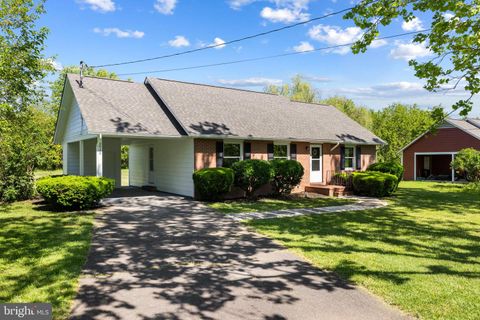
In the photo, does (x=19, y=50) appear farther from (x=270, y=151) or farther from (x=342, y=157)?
(x=342, y=157)

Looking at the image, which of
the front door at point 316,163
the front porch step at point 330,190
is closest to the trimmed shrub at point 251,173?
the front porch step at point 330,190

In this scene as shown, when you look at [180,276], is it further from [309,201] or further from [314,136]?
[314,136]

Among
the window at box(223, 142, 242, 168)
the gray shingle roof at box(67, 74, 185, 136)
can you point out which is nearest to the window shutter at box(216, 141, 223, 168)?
the window at box(223, 142, 242, 168)

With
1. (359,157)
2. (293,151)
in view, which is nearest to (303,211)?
(293,151)

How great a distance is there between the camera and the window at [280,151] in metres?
18.1

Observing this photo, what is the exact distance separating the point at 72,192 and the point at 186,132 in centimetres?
505

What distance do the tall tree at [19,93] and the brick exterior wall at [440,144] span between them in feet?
88.5

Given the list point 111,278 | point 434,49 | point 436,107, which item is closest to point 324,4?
point 434,49

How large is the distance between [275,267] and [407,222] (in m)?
6.40

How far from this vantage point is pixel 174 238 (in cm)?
839

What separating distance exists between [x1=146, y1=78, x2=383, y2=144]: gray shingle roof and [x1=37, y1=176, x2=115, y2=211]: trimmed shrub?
14.5 feet

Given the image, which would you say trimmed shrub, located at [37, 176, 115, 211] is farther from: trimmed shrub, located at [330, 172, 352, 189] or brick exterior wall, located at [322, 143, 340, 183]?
trimmed shrub, located at [330, 172, 352, 189]

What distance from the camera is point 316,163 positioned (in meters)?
20.0

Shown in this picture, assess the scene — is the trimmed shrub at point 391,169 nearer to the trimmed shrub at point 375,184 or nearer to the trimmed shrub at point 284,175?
the trimmed shrub at point 375,184
